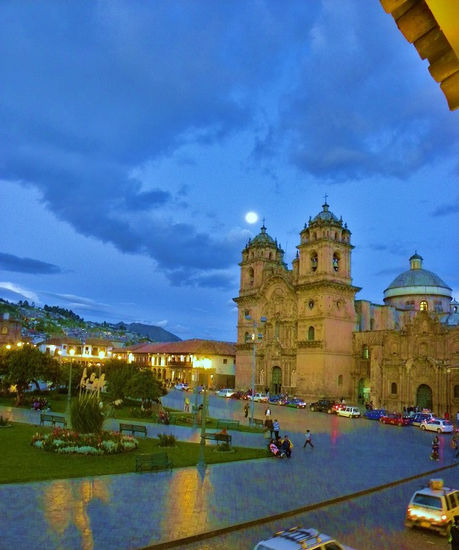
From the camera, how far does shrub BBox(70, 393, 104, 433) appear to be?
22.5 m

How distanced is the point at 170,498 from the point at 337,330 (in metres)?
49.3

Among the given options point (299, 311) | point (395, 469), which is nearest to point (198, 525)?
point (395, 469)

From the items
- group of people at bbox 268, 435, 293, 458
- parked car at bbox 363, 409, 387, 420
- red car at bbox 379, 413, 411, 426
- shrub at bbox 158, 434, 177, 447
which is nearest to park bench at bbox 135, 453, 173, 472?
shrub at bbox 158, 434, 177, 447

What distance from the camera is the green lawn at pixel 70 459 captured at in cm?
1730

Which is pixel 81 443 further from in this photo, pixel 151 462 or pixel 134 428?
pixel 134 428

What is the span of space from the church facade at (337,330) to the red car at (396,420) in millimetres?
7399

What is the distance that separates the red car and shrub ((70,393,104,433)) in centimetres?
2879

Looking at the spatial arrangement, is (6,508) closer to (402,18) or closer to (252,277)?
(402,18)

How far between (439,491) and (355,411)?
3442 centimetres

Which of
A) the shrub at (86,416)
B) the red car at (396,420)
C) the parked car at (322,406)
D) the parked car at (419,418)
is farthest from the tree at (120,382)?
the parked car at (419,418)

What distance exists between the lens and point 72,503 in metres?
14.0

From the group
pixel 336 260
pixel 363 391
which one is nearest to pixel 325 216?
pixel 336 260

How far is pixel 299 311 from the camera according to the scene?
215 ft

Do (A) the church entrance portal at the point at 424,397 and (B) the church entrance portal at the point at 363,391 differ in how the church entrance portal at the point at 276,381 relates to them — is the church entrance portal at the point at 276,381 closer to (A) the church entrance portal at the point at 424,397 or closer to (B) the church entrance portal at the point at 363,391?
(B) the church entrance portal at the point at 363,391
